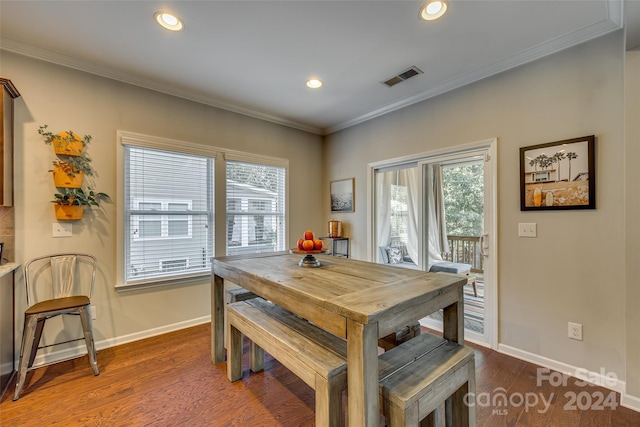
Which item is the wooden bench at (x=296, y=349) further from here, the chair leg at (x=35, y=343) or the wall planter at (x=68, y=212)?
the wall planter at (x=68, y=212)

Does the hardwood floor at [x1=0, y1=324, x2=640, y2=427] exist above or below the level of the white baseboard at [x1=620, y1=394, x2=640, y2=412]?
below

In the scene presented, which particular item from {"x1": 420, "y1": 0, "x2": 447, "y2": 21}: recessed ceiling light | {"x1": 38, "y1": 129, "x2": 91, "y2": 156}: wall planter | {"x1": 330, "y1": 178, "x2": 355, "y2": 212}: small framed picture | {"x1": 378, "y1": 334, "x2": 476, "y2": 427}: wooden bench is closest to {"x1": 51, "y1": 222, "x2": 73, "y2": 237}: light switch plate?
{"x1": 38, "y1": 129, "x2": 91, "y2": 156}: wall planter

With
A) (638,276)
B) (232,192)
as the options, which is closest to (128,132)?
(232,192)

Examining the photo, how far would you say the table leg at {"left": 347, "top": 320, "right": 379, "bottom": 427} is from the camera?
110 cm

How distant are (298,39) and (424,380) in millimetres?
2436

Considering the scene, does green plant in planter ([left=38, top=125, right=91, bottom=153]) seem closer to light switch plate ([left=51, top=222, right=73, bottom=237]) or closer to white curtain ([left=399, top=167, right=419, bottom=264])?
light switch plate ([left=51, top=222, right=73, bottom=237])

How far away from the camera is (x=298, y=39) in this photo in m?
2.16

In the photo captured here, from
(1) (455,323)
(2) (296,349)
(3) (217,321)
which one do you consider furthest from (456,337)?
(3) (217,321)

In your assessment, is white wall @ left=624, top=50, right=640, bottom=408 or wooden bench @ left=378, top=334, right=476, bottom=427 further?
white wall @ left=624, top=50, right=640, bottom=408

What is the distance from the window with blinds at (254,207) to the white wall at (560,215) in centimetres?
233

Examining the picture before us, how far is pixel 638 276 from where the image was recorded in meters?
1.74

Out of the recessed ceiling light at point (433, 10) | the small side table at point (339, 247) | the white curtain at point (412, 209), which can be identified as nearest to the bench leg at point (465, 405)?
the white curtain at point (412, 209)

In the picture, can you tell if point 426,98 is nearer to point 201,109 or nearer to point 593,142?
point 593,142

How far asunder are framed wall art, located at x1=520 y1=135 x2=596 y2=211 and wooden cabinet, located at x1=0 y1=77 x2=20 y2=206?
4.19 metres
